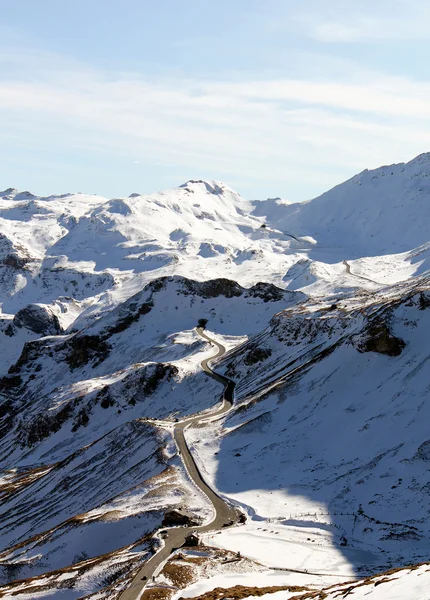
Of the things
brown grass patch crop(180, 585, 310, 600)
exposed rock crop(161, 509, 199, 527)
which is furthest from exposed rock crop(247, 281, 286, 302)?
brown grass patch crop(180, 585, 310, 600)

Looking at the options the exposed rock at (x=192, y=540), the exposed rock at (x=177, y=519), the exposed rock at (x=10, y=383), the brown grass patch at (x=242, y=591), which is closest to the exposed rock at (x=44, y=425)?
the exposed rock at (x=10, y=383)

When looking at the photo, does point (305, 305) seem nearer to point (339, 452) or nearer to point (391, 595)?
point (339, 452)

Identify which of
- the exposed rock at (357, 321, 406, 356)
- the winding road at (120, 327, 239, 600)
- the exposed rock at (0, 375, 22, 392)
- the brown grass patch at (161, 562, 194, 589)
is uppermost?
the exposed rock at (357, 321, 406, 356)

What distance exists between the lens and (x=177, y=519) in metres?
68.4

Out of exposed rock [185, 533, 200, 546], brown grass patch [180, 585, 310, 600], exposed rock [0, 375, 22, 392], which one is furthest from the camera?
exposed rock [0, 375, 22, 392]

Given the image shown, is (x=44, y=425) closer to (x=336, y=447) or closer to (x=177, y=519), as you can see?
(x=336, y=447)

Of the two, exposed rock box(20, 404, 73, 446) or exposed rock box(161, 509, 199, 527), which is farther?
exposed rock box(20, 404, 73, 446)

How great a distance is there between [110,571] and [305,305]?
110 m

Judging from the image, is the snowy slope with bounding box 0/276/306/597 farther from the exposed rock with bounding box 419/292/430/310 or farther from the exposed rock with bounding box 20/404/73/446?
the exposed rock with bounding box 419/292/430/310

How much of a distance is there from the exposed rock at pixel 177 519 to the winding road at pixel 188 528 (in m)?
1.17

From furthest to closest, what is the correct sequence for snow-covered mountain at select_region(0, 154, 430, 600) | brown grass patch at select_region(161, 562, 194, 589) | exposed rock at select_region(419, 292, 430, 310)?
exposed rock at select_region(419, 292, 430, 310) < snow-covered mountain at select_region(0, 154, 430, 600) < brown grass patch at select_region(161, 562, 194, 589)

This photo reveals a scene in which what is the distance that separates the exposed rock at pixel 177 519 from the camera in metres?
68.1

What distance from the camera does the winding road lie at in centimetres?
5203

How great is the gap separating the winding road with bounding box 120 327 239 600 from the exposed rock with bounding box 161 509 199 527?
3.83ft
